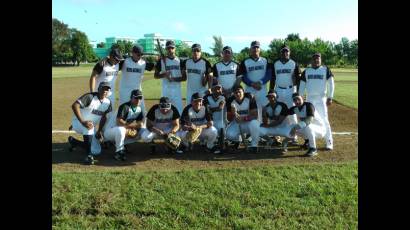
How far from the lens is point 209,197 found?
5.59 m

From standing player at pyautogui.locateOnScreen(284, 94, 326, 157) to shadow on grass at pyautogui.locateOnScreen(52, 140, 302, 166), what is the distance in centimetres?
43

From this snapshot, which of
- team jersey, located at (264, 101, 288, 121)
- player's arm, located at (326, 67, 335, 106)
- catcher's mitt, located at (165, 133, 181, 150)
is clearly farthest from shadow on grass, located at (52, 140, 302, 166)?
player's arm, located at (326, 67, 335, 106)

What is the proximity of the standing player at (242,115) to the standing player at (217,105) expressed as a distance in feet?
0.55

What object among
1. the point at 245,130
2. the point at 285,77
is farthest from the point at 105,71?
the point at 285,77

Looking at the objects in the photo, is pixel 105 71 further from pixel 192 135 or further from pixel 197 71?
pixel 192 135

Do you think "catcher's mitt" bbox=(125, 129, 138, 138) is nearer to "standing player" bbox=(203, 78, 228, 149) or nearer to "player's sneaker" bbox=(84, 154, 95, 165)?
"player's sneaker" bbox=(84, 154, 95, 165)

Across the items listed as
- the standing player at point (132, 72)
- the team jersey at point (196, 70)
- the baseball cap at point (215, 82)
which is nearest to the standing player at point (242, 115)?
the baseball cap at point (215, 82)

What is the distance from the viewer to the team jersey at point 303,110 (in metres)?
8.12

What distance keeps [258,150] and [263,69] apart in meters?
1.98

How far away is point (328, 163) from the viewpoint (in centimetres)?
720

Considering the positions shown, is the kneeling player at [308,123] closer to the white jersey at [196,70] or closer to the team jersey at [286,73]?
the team jersey at [286,73]

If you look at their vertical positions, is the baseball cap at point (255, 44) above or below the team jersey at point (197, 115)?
above
